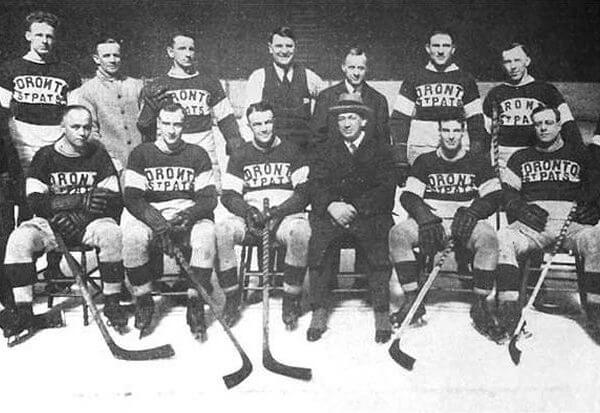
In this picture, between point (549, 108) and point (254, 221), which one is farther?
point (549, 108)

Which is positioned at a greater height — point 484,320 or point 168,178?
point 168,178

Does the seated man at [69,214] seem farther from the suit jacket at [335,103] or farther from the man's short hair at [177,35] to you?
the suit jacket at [335,103]

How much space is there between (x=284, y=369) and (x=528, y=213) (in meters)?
1.13

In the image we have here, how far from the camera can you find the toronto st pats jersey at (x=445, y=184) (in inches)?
90.2

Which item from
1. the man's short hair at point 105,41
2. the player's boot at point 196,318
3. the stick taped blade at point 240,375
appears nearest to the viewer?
the stick taped blade at point 240,375

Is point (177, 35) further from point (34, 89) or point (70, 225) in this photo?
point (70, 225)

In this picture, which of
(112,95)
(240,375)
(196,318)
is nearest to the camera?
(240,375)

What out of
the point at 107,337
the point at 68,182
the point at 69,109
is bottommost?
the point at 107,337

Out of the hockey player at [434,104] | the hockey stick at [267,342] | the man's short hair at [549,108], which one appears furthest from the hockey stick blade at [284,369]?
the man's short hair at [549,108]

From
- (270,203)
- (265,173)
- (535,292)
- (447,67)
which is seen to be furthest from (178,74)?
(535,292)

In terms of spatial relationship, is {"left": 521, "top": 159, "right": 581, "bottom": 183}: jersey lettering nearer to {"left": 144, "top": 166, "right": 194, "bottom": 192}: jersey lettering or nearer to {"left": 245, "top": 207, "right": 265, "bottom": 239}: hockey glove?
{"left": 245, "top": 207, "right": 265, "bottom": 239}: hockey glove

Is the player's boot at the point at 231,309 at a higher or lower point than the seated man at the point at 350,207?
lower

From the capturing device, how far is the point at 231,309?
2242 millimetres

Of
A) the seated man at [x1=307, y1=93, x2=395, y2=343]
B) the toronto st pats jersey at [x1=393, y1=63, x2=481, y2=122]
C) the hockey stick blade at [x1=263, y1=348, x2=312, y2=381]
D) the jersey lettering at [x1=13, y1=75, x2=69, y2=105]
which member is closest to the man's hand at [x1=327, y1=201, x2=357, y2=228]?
the seated man at [x1=307, y1=93, x2=395, y2=343]
